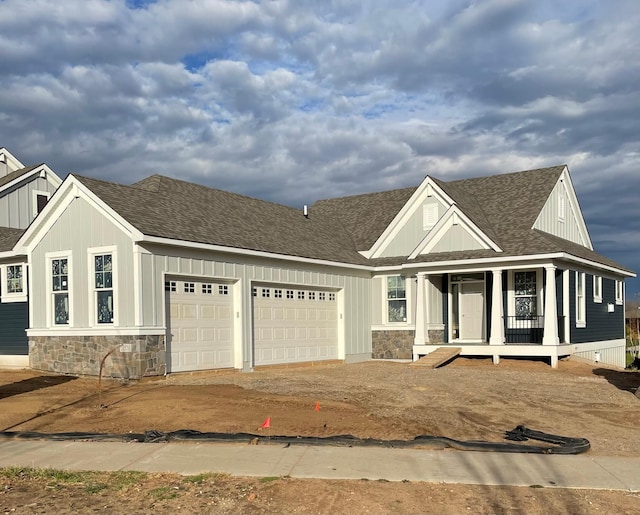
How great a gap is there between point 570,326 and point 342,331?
765 cm

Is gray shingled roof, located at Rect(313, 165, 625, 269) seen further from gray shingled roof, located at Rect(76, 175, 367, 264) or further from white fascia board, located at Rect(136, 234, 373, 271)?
white fascia board, located at Rect(136, 234, 373, 271)

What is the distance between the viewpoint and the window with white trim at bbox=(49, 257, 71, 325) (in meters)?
17.5

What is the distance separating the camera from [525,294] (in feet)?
72.1

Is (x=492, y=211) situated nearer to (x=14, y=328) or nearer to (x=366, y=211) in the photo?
(x=366, y=211)

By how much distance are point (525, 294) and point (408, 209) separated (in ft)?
17.2

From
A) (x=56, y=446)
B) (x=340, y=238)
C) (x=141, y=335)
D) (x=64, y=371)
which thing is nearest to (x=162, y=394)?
(x=141, y=335)

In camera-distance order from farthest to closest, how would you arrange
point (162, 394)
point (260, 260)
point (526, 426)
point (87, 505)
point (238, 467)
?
point (260, 260) < point (162, 394) < point (526, 426) < point (238, 467) < point (87, 505)

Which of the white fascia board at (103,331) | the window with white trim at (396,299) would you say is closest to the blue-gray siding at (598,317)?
the window with white trim at (396,299)

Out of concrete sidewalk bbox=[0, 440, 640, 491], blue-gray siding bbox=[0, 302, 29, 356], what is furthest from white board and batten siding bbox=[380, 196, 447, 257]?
concrete sidewalk bbox=[0, 440, 640, 491]

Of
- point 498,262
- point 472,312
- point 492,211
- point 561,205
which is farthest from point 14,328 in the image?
point 561,205

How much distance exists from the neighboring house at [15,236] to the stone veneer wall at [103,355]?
Answer: 80.5 inches

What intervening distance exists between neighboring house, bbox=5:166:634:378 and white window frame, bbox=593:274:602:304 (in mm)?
134

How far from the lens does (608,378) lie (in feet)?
58.2

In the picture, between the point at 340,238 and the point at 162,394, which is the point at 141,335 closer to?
the point at 162,394
